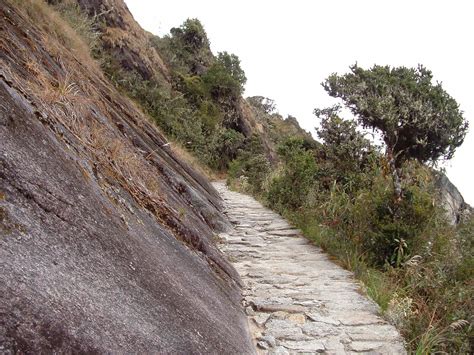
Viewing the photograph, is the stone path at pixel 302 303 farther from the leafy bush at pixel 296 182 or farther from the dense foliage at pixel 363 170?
the leafy bush at pixel 296 182

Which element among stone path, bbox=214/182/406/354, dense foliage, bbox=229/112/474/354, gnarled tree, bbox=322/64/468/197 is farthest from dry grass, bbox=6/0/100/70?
gnarled tree, bbox=322/64/468/197

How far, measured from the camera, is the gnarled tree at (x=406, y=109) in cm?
1504

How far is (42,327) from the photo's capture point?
1204 millimetres

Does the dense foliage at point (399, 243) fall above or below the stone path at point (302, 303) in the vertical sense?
above

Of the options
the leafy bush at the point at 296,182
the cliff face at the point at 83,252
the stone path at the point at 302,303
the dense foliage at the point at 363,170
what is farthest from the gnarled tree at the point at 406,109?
the cliff face at the point at 83,252

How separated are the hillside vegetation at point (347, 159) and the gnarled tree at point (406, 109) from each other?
0.16 ft

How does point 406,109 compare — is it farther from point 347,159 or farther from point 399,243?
point 399,243

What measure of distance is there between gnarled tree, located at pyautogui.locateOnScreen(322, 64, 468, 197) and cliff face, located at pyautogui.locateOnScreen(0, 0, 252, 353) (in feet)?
42.0

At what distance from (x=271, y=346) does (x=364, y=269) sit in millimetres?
2353

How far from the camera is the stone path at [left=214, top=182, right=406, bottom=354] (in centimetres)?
326

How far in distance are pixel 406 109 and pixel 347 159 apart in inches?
303

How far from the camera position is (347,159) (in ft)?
29.0

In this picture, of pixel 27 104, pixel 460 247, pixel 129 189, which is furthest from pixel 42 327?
pixel 460 247

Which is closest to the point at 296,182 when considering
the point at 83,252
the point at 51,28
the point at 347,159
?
the point at 347,159
